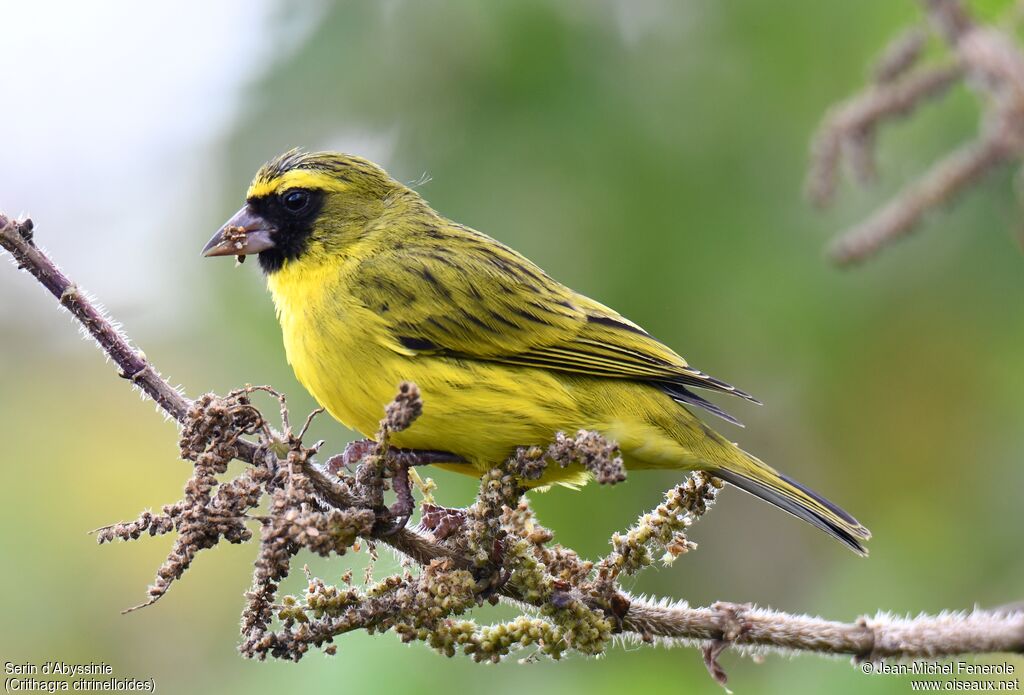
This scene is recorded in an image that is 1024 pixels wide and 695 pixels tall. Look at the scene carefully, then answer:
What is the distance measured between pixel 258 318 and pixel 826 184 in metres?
3.31

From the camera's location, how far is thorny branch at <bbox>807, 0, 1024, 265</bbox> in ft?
5.69

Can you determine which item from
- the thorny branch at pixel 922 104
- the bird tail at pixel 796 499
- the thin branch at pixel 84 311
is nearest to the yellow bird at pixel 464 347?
the bird tail at pixel 796 499

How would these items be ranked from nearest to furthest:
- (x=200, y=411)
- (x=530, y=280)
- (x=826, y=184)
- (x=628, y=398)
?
1. (x=826, y=184)
2. (x=200, y=411)
3. (x=628, y=398)
4. (x=530, y=280)

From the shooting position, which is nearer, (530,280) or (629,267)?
(530,280)

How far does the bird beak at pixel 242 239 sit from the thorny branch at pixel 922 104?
2.51m

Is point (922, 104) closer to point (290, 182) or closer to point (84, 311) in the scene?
point (84, 311)

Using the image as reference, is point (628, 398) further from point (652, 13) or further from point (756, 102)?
point (652, 13)

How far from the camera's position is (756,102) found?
5.02 m

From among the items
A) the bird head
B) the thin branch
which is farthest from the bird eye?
the thin branch

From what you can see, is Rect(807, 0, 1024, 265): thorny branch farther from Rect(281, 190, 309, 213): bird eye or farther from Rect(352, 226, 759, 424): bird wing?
Rect(281, 190, 309, 213): bird eye

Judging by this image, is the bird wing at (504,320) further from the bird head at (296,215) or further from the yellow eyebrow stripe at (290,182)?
the yellow eyebrow stripe at (290,182)

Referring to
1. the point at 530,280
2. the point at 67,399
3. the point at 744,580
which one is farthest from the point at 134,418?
the point at 744,580

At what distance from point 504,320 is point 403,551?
1.49 meters

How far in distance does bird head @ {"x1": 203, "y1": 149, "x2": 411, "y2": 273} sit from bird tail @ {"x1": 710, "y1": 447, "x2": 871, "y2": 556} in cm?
175
